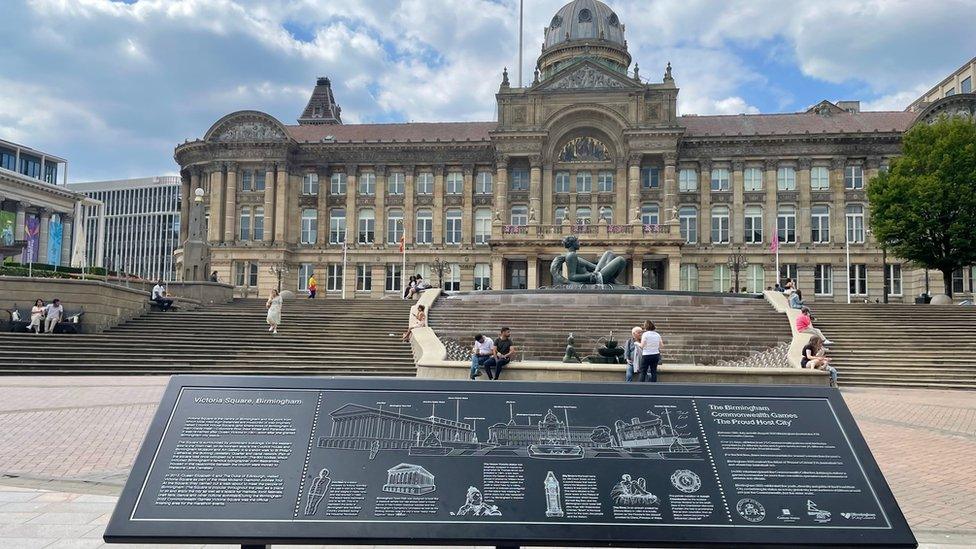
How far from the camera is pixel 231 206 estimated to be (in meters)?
61.6

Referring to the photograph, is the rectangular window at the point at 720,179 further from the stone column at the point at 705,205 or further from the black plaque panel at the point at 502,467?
the black plaque panel at the point at 502,467

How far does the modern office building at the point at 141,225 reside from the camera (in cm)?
12281

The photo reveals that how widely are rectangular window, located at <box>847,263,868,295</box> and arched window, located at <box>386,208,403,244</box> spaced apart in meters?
38.4

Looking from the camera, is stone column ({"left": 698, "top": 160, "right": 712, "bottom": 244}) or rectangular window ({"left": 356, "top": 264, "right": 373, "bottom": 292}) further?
rectangular window ({"left": 356, "top": 264, "right": 373, "bottom": 292})

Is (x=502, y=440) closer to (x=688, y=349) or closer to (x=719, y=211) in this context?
(x=688, y=349)

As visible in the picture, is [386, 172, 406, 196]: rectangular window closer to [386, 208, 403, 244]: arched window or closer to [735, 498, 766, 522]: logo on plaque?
[386, 208, 403, 244]: arched window

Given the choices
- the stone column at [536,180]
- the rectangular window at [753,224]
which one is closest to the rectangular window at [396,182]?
the stone column at [536,180]

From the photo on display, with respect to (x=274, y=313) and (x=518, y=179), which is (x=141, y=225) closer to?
(x=518, y=179)

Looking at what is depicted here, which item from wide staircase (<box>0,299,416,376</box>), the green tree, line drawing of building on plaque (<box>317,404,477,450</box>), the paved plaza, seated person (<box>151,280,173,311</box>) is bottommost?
the paved plaza

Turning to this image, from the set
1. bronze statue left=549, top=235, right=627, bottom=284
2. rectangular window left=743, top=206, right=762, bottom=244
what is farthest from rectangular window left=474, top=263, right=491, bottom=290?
bronze statue left=549, top=235, right=627, bottom=284

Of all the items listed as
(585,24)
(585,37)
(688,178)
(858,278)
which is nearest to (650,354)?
(688,178)

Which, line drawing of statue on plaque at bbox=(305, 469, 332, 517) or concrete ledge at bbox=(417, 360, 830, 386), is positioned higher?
line drawing of statue on plaque at bbox=(305, 469, 332, 517)

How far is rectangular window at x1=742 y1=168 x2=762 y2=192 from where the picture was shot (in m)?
59.3

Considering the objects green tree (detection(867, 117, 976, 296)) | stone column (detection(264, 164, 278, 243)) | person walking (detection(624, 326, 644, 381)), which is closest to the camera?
person walking (detection(624, 326, 644, 381))
